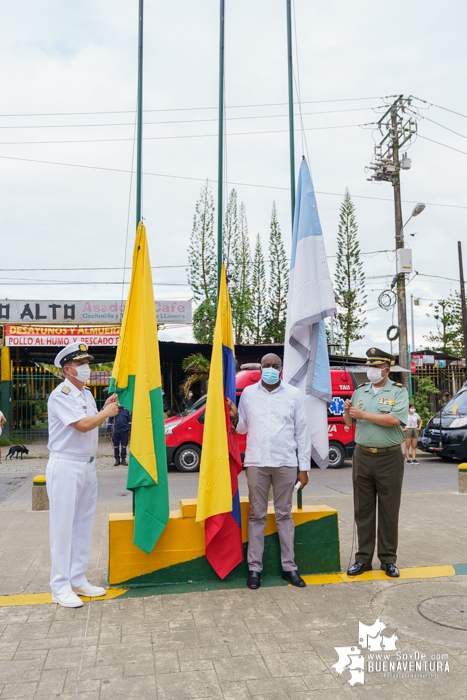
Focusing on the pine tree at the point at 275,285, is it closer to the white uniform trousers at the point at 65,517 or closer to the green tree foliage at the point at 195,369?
the green tree foliage at the point at 195,369

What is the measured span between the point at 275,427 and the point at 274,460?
0.28 metres

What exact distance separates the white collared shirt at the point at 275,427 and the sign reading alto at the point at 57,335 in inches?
610

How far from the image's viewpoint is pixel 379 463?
16.8 ft

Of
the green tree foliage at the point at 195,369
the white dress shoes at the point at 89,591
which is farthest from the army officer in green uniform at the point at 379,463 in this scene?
the green tree foliage at the point at 195,369

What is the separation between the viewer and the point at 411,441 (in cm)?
1572

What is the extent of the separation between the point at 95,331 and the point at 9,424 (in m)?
4.44

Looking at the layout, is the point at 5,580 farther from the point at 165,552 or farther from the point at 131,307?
the point at 131,307

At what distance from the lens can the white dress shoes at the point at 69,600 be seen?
173 inches

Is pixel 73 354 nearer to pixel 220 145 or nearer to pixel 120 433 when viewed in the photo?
pixel 220 145

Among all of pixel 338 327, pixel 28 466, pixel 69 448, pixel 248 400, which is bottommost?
pixel 28 466

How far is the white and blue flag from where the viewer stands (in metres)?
5.41

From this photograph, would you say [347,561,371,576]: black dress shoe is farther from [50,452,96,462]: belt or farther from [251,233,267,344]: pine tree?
[251,233,267,344]: pine tree

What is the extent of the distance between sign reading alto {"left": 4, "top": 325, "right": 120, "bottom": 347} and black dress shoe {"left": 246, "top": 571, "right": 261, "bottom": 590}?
1585 centimetres

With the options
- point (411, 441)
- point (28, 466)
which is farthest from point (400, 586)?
point (28, 466)
